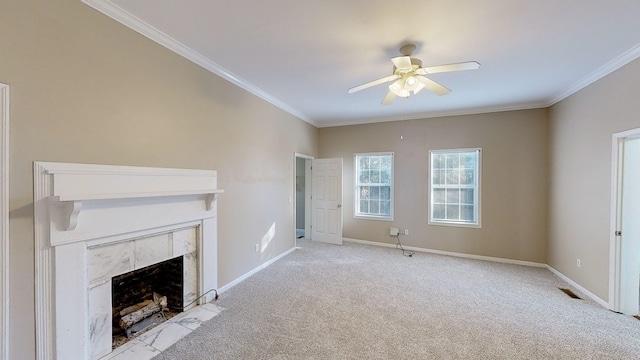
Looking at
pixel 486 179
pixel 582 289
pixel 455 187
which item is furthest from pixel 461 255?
pixel 582 289

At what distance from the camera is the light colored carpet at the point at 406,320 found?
2082 millimetres

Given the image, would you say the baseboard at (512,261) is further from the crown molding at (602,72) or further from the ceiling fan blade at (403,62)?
the ceiling fan blade at (403,62)

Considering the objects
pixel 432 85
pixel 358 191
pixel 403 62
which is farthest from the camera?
pixel 358 191

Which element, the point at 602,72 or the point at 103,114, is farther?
the point at 602,72

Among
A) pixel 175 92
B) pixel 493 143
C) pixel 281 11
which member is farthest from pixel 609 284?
pixel 175 92

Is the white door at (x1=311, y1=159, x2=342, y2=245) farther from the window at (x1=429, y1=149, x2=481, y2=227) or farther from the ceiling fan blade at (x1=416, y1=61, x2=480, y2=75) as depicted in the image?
the ceiling fan blade at (x1=416, y1=61, x2=480, y2=75)

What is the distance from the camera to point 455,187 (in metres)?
4.88

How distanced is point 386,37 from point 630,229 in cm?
339

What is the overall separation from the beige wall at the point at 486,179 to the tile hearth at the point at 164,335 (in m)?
3.77

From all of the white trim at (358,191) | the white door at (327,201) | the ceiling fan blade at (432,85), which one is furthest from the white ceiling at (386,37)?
the white door at (327,201)

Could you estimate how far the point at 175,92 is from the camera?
8.21ft

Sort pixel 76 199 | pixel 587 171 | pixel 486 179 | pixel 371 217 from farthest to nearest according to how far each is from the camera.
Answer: pixel 371 217 → pixel 486 179 → pixel 587 171 → pixel 76 199

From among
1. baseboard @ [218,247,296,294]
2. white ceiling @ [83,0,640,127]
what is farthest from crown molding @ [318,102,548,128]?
baseboard @ [218,247,296,294]

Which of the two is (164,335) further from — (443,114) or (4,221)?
(443,114)
